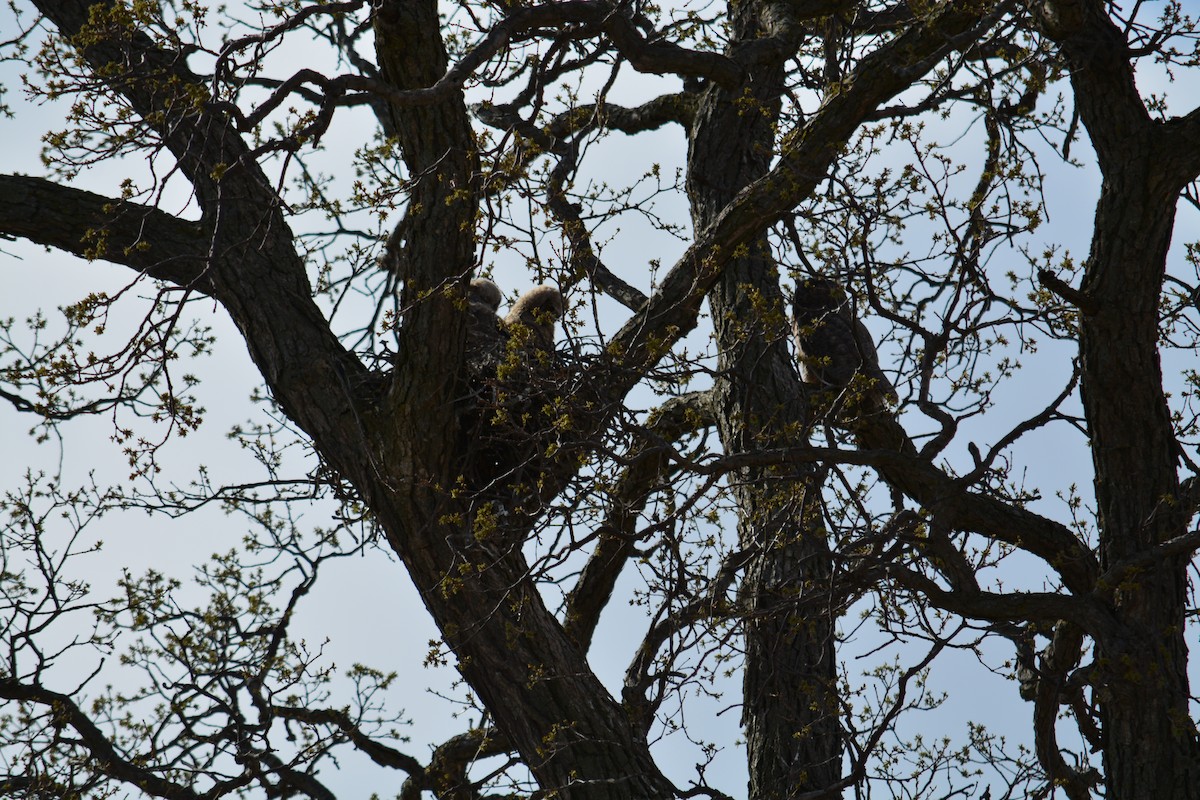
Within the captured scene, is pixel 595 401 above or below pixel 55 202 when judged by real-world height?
below

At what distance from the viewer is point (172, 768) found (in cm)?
648

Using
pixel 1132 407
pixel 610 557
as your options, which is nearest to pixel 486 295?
pixel 610 557

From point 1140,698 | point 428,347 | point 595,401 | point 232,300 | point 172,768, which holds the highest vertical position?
point 232,300

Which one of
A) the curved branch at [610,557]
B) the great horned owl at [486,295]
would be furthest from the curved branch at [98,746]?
the great horned owl at [486,295]

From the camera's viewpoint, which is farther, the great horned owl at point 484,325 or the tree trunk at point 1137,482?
the great horned owl at point 484,325

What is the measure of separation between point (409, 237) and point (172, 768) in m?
3.22

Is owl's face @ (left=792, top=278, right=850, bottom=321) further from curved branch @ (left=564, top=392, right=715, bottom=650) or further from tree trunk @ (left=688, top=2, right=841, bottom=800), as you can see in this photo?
curved branch @ (left=564, top=392, right=715, bottom=650)

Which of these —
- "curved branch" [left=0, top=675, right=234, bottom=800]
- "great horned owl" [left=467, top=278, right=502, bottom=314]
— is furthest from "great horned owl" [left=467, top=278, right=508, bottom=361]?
"curved branch" [left=0, top=675, right=234, bottom=800]

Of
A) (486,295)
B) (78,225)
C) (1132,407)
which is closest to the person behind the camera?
(1132,407)

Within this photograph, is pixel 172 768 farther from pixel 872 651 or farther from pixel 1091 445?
pixel 1091 445

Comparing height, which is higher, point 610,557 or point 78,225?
point 78,225

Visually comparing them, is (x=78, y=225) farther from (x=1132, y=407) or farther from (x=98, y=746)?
(x=1132, y=407)

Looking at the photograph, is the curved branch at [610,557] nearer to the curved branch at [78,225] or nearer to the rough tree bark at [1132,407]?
the rough tree bark at [1132,407]

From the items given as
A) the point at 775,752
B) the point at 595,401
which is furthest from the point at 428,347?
the point at 775,752
